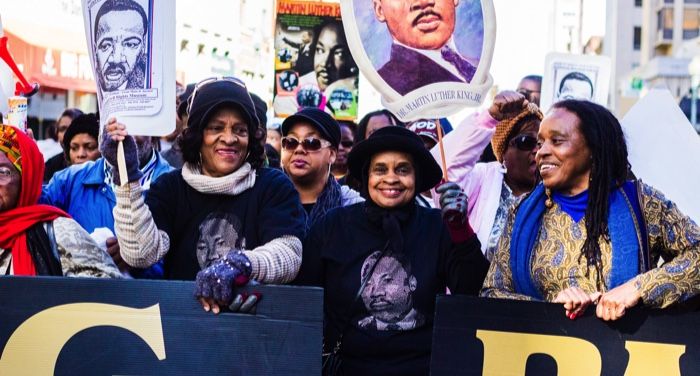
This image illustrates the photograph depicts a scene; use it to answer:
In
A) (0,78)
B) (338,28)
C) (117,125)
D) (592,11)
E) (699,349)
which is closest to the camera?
(699,349)

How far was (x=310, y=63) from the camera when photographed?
328 inches

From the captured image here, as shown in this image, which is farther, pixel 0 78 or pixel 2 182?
pixel 0 78

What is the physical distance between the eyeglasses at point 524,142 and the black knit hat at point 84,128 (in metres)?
2.61

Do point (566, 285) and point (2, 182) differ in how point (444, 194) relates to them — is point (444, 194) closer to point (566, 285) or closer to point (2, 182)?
point (566, 285)

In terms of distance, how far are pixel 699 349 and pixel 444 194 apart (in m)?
1.06

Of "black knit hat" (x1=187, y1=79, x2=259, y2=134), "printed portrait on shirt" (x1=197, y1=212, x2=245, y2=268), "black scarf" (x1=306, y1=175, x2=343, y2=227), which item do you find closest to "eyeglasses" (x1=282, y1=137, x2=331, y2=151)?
"black scarf" (x1=306, y1=175, x2=343, y2=227)

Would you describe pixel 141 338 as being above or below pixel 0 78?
below

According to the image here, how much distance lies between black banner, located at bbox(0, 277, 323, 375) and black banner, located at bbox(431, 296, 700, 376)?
626mm

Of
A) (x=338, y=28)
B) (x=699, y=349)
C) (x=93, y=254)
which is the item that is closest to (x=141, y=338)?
(x=93, y=254)

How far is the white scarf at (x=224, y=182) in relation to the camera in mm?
4180

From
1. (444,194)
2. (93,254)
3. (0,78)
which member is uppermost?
(0,78)

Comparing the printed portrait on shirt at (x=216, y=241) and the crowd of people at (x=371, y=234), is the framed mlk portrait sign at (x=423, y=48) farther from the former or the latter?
the printed portrait on shirt at (x=216, y=241)

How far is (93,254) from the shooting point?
4.07 metres

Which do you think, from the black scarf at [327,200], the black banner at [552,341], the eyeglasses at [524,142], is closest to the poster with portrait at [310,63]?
the black scarf at [327,200]
